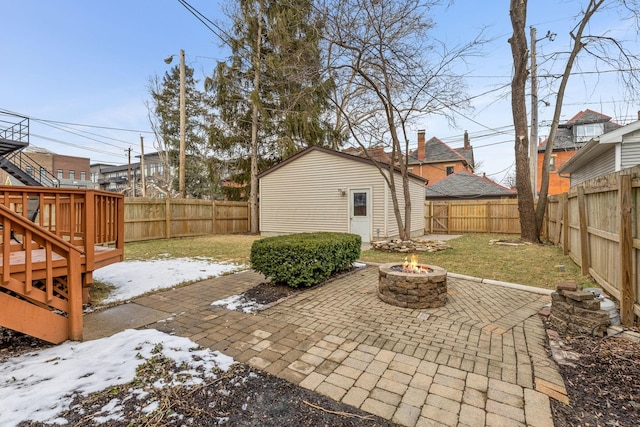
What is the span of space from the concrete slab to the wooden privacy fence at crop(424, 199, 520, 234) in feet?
48.6

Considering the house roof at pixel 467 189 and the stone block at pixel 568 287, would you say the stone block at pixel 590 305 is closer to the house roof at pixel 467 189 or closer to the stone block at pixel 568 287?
the stone block at pixel 568 287

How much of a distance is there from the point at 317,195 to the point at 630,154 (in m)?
10.2

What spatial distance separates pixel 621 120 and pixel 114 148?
3881 centimetres

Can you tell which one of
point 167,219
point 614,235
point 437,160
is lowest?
point 614,235

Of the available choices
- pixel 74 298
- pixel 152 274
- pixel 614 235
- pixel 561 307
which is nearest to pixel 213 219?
pixel 152 274

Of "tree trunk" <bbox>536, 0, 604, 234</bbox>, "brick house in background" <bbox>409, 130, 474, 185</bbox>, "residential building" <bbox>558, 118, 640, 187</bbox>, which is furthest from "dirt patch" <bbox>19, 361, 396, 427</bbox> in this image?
"brick house in background" <bbox>409, 130, 474, 185</bbox>

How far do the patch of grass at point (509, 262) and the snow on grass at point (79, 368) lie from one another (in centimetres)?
533

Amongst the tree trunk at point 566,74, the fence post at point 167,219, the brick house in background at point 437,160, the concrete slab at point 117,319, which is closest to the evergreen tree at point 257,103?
the fence post at point 167,219

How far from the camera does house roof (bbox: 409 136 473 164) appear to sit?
93.4 ft

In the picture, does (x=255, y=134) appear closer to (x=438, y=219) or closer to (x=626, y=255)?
(x=438, y=219)

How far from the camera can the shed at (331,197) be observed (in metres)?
11.2

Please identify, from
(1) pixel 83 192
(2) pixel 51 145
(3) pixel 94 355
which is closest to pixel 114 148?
(2) pixel 51 145

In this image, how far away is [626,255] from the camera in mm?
3115

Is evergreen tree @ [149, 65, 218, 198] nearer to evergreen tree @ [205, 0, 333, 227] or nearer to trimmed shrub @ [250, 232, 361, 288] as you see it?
evergreen tree @ [205, 0, 333, 227]
